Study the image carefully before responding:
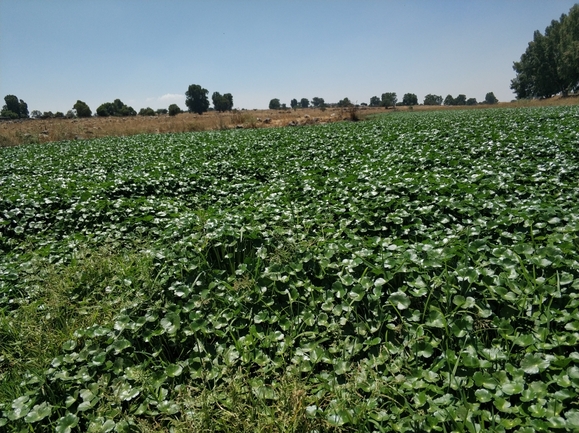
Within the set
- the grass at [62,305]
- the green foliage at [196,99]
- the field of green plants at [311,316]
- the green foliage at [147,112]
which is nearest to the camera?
the field of green plants at [311,316]

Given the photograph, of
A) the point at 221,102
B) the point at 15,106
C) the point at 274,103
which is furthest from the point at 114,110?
the point at 274,103

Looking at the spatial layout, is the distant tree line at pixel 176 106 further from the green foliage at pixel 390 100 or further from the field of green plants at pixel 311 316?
the field of green plants at pixel 311 316

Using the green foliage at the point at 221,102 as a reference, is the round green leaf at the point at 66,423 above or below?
below

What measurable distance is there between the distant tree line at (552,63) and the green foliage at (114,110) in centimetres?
7217

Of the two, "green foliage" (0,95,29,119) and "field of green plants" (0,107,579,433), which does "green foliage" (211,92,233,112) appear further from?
"field of green plants" (0,107,579,433)

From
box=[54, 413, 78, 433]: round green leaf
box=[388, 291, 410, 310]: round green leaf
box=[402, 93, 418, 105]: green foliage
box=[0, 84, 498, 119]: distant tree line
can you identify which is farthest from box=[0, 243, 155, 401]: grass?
box=[402, 93, 418, 105]: green foliage

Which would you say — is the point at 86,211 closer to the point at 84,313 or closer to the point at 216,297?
the point at 84,313

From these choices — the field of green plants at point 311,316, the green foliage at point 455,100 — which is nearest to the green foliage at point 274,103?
the green foliage at point 455,100

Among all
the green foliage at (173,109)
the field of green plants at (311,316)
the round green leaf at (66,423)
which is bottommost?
the round green leaf at (66,423)

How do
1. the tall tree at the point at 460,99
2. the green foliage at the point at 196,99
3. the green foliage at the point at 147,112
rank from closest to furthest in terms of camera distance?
the green foliage at the point at 147,112 < the green foliage at the point at 196,99 < the tall tree at the point at 460,99

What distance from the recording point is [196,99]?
3115 inches

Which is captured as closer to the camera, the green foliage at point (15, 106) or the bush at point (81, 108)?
the bush at point (81, 108)

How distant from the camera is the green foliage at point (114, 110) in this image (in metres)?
59.3

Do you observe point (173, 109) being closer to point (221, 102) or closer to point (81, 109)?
point (81, 109)
